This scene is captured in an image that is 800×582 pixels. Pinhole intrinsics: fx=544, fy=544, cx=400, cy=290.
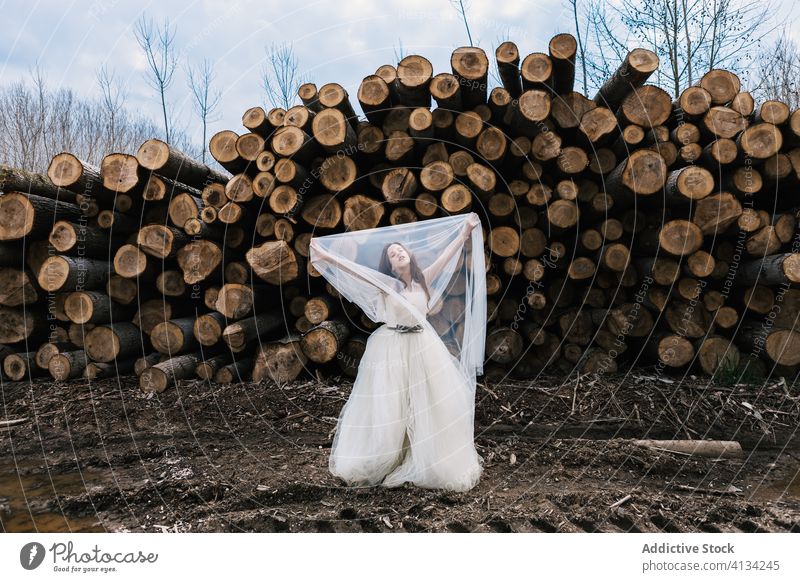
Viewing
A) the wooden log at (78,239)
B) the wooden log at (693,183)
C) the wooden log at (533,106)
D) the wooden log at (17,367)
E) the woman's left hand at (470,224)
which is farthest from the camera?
the wooden log at (17,367)

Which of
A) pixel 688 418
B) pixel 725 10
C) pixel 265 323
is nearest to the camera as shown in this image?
pixel 688 418

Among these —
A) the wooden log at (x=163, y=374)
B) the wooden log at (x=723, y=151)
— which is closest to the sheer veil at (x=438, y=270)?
the wooden log at (x=163, y=374)

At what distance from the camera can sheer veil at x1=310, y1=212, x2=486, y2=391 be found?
3557mm

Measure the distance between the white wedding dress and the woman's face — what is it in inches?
6.1

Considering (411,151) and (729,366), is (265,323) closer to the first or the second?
(411,151)

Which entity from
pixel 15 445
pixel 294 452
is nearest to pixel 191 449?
pixel 294 452

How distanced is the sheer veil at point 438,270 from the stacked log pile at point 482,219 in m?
0.75

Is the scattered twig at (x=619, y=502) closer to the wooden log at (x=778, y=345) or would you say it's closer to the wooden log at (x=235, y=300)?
the wooden log at (x=778, y=345)

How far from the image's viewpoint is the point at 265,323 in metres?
4.95

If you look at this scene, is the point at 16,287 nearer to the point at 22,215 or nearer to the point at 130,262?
the point at 22,215

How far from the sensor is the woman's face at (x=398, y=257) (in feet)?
11.1

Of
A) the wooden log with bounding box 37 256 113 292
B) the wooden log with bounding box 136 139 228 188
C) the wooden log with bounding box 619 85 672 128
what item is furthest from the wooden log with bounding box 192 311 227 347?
the wooden log with bounding box 619 85 672 128

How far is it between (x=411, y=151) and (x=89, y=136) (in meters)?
10.4

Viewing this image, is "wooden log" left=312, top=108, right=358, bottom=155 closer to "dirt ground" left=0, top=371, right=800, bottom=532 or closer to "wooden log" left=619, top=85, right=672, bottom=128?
"dirt ground" left=0, top=371, right=800, bottom=532
